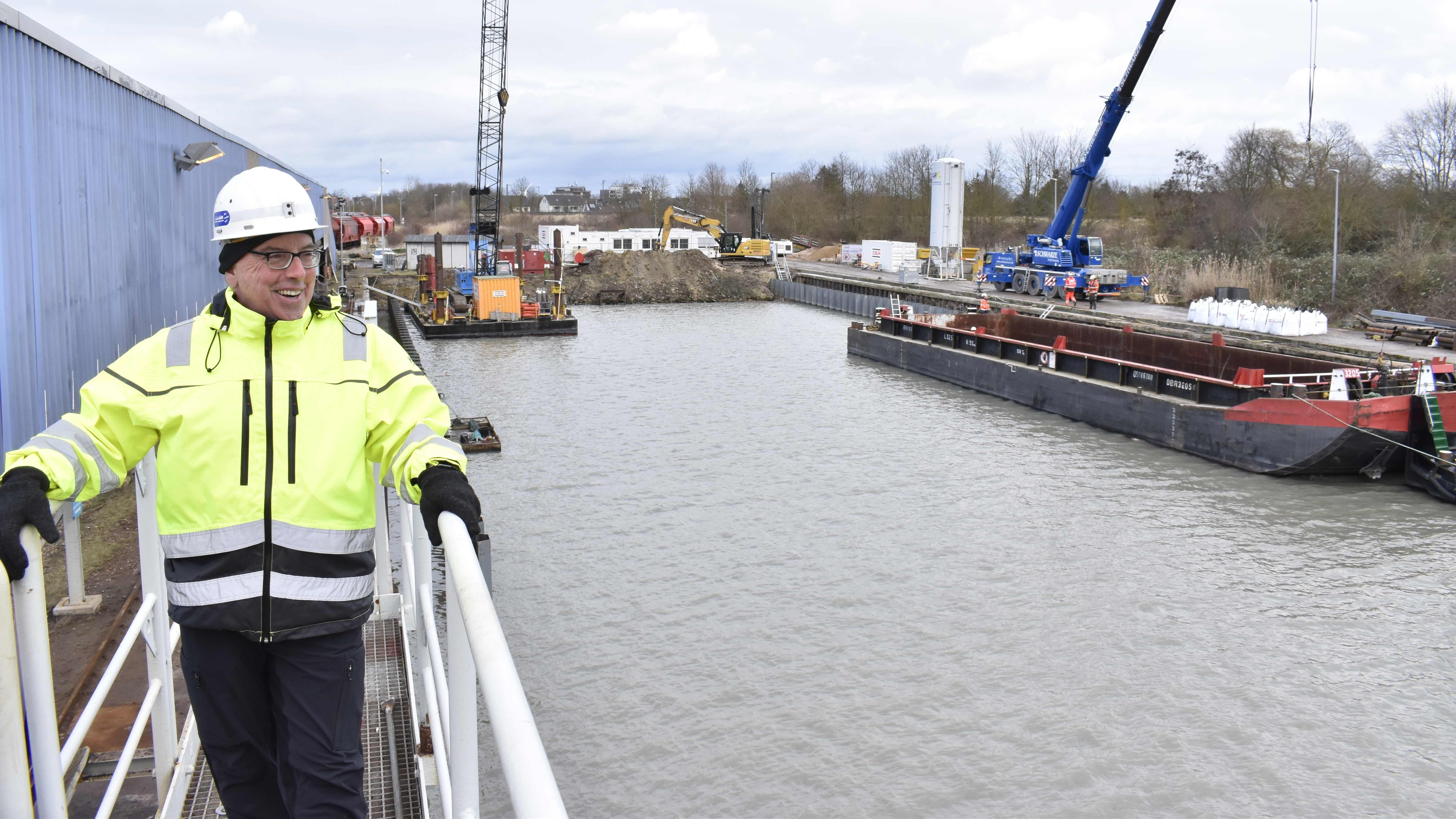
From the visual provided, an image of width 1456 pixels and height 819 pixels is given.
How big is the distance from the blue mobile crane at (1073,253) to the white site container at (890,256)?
1578 cm

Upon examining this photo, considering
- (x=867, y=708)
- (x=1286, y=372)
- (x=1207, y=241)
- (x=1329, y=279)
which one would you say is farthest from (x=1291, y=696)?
(x=1207, y=241)

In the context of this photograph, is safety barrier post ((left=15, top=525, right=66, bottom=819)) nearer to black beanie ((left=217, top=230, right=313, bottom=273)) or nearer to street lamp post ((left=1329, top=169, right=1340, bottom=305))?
black beanie ((left=217, top=230, right=313, bottom=273))

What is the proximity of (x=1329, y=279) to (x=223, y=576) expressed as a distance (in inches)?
1433

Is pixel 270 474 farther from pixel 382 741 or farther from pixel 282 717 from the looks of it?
pixel 382 741

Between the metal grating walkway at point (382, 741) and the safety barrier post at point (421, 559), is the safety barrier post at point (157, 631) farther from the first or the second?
the safety barrier post at point (421, 559)

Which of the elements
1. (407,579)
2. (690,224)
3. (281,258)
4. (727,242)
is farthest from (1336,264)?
(690,224)

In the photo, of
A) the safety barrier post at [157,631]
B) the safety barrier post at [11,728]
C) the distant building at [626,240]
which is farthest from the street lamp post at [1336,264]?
the distant building at [626,240]

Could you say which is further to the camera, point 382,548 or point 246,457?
point 382,548

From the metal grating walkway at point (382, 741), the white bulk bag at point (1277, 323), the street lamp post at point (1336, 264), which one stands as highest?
the street lamp post at point (1336, 264)

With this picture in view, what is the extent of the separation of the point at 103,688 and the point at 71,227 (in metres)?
5.82

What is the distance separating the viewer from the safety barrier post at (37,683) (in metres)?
2.08

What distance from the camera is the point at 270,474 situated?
97.3 inches

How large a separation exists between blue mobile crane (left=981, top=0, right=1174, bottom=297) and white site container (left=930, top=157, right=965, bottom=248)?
35.4 ft

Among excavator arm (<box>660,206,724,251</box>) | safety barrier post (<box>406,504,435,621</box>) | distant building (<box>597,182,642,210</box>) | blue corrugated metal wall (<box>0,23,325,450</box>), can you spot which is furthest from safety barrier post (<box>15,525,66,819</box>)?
distant building (<box>597,182,642,210</box>)
